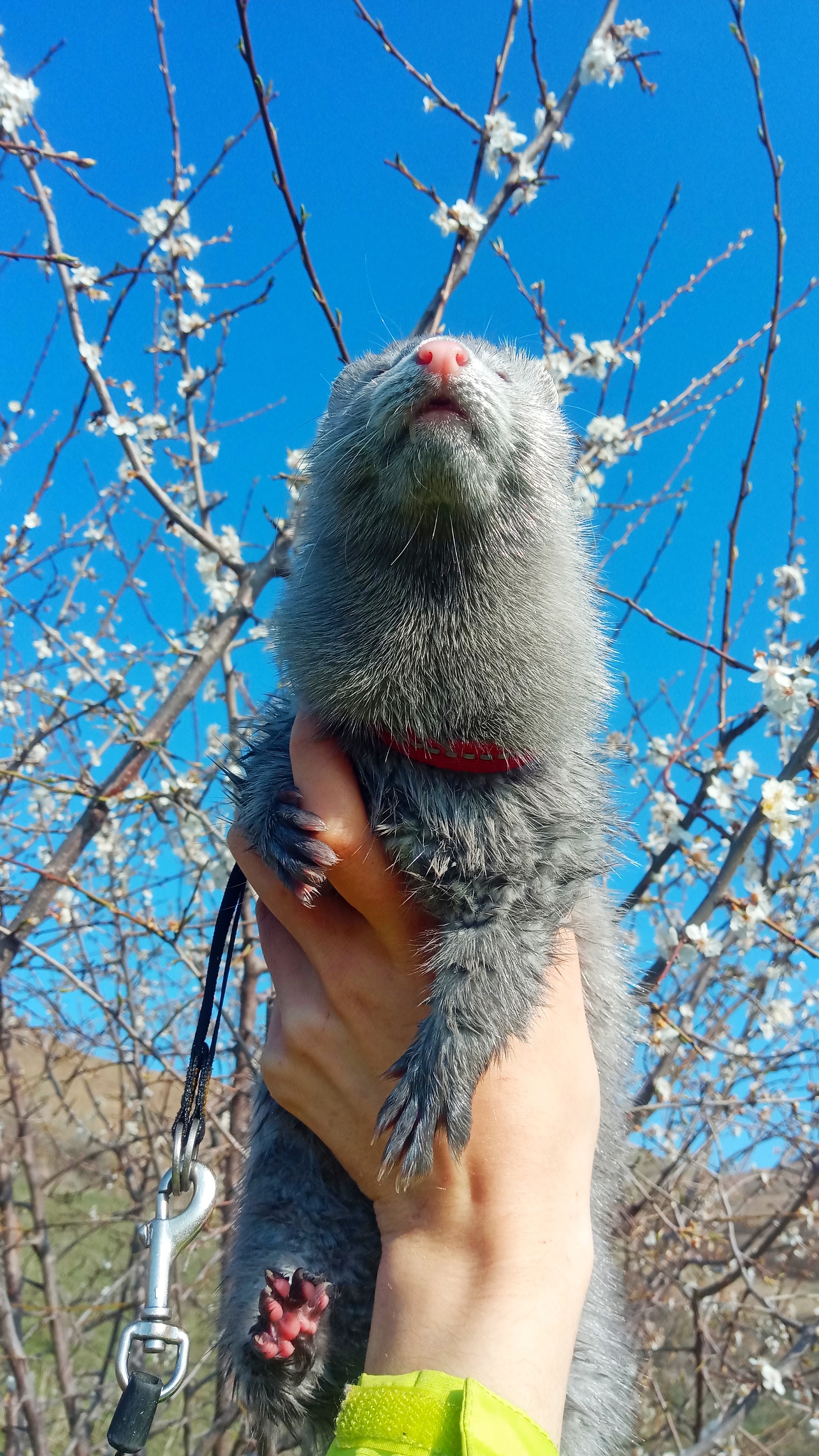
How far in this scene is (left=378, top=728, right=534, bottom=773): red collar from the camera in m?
2.38

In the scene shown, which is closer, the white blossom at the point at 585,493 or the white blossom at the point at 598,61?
the white blossom at the point at 585,493

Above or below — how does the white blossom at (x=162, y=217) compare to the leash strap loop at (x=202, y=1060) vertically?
above

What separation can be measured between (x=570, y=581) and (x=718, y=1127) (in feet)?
10.3

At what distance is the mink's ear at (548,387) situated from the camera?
9.91ft

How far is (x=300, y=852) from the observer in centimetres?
217

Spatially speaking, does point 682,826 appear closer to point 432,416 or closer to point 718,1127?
point 718,1127

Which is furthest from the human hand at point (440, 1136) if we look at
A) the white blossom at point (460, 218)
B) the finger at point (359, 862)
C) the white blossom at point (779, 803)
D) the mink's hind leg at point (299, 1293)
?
the white blossom at point (460, 218)

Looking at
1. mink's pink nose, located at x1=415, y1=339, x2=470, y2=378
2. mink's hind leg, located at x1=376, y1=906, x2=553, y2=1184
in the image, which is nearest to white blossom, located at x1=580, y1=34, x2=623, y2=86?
mink's pink nose, located at x1=415, y1=339, x2=470, y2=378

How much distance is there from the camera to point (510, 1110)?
195cm

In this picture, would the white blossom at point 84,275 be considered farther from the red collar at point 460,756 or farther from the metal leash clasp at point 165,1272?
the metal leash clasp at point 165,1272

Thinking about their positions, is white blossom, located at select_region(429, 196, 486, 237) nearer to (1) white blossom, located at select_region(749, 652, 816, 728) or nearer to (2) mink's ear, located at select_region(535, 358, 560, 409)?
(2) mink's ear, located at select_region(535, 358, 560, 409)

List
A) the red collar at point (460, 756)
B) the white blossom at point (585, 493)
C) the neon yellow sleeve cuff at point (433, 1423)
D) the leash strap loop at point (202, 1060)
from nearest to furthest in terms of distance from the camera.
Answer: the neon yellow sleeve cuff at point (433, 1423) < the leash strap loop at point (202, 1060) < the red collar at point (460, 756) < the white blossom at point (585, 493)

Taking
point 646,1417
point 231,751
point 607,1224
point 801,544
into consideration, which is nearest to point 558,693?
point 231,751

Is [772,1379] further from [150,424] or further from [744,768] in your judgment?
[150,424]
